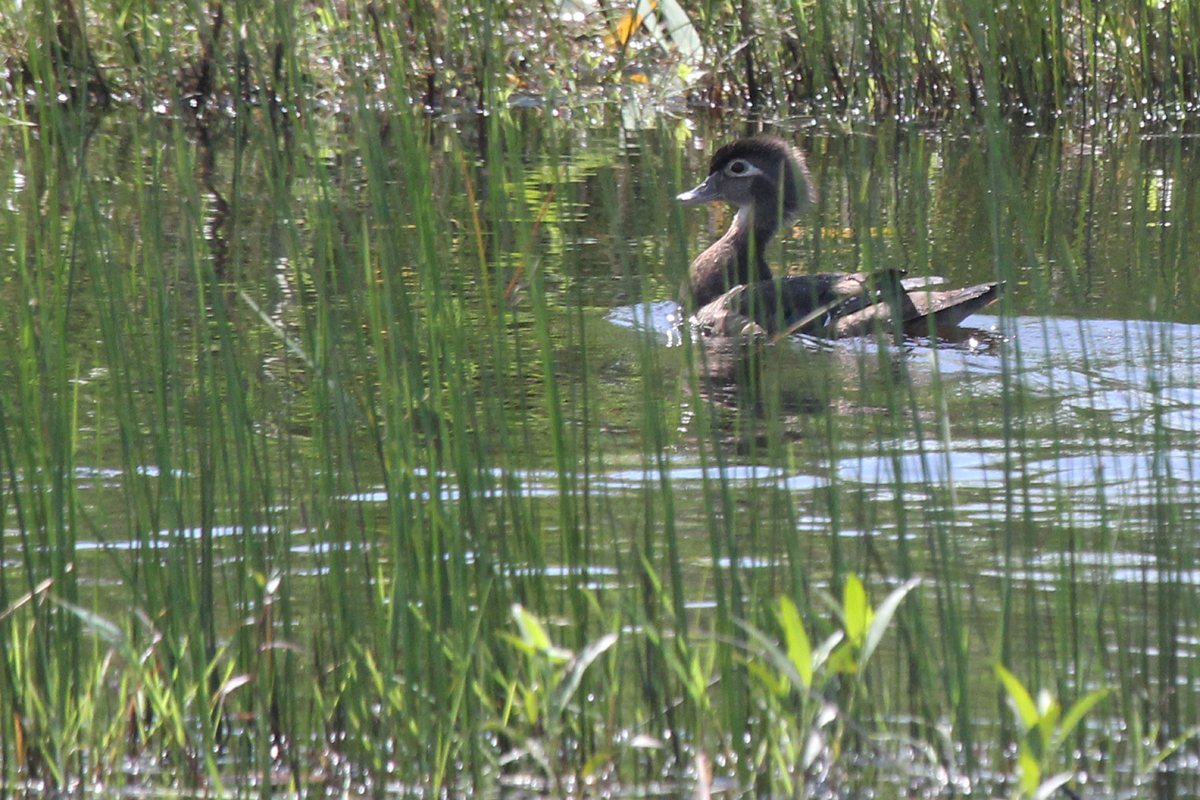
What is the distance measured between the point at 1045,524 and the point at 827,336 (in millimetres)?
2250

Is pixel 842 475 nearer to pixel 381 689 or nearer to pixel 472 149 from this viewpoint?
pixel 381 689

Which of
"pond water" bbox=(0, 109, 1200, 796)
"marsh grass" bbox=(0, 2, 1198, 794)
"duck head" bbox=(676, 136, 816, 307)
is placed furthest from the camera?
"duck head" bbox=(676, 136, 816, 307)

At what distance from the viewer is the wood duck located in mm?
5688

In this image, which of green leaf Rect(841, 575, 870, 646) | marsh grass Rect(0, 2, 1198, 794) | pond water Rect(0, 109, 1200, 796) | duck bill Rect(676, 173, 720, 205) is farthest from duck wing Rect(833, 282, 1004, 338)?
green leaf Rect(841, 575, 870, 646)

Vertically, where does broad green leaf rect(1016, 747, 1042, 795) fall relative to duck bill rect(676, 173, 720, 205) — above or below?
below

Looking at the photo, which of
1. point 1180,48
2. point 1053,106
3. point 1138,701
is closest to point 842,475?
point 1138,701

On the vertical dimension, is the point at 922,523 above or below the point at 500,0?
below

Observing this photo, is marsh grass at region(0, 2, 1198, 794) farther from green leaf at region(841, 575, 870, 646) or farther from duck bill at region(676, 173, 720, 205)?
duck bill at region(676, 173, 720, 205)

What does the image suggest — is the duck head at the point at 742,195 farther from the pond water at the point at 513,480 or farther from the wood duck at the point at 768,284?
the pond water at the point at 513,480

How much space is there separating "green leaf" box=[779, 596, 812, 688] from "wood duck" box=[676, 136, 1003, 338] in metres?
3.36

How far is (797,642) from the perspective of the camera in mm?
1730

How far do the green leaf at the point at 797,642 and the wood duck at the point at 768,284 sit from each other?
11.0 ft

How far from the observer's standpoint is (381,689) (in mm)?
2344

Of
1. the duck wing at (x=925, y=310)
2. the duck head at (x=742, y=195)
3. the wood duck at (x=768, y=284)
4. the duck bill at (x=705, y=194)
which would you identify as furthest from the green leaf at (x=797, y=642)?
the duck bill at (x=705, y=194)
